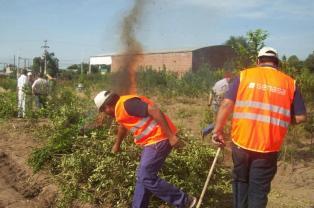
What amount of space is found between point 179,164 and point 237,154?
1694 mm

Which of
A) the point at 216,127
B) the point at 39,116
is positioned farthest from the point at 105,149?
the point at 39,116

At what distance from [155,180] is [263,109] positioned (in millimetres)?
A: 1464

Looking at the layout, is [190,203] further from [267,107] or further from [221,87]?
[221,87]

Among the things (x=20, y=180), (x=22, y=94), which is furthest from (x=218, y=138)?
(x=22, y=94)

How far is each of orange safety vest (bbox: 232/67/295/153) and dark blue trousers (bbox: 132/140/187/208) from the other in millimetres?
1002

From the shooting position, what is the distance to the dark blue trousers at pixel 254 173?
4430mm

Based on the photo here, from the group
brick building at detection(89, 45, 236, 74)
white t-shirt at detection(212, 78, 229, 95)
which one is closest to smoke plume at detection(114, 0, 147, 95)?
white t-shirt at detection(212, 78, 229, 95)

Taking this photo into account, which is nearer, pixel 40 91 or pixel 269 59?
pixel 269 59

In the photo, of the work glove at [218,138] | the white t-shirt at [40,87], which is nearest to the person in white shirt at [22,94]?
the white t-shirt at [40,87]

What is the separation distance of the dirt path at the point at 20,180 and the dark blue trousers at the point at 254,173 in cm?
280

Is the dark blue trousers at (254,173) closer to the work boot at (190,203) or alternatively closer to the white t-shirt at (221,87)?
the work boot at (190,203)

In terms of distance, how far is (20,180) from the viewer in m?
7.20

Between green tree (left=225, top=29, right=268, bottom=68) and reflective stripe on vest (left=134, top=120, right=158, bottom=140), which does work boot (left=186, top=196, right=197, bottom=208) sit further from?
green tree (left=225, top=29, right=268, bottom=68)

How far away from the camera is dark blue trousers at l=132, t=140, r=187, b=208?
16.3 ft
